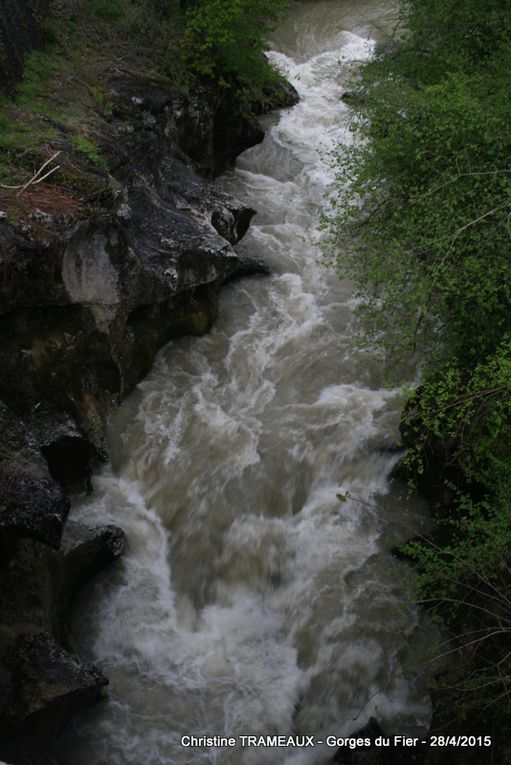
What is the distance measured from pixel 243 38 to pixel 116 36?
256 cm

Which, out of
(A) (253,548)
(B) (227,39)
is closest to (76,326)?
(A) (253,548)

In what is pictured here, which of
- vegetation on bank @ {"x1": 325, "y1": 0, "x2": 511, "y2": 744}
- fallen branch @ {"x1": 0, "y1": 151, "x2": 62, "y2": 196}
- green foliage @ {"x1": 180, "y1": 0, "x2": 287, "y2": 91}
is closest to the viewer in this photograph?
vegetation on bank @ {"x1": 325, "y1": 0, "x2": 511, "y2": 744}

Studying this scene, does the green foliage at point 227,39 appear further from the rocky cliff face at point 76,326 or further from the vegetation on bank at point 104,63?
the rocky cliff face at point 76,326

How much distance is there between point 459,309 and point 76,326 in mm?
5044

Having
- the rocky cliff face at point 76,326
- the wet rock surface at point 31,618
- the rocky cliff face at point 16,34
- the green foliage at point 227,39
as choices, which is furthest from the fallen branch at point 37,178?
the green foliage at point 227,39

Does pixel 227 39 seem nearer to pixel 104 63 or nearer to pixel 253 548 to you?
pixel 104 63

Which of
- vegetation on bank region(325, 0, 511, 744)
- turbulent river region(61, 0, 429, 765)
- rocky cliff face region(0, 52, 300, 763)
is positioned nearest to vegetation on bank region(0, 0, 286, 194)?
rocky cliff face region(0, 52, 300, 763)

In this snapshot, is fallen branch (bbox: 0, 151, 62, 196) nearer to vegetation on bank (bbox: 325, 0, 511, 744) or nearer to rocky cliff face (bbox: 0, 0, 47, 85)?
rocky cliff face (bbox: 0, 0, 47, 85)

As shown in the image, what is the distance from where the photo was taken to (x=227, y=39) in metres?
12.6

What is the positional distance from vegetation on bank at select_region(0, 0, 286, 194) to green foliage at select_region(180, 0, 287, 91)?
0.02 metres

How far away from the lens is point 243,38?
1318 cm

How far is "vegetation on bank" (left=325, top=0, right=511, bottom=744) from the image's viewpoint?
619 centimetres

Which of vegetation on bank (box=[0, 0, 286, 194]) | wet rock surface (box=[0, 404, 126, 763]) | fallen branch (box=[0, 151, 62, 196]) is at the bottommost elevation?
wet rock surface (box=[0, 404, 126, 763])

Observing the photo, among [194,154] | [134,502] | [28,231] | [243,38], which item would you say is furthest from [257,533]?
[243,38]
